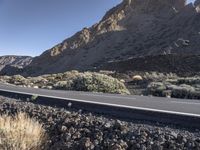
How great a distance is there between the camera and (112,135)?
25.6 feet

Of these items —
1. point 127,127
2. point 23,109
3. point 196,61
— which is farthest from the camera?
point 196,61

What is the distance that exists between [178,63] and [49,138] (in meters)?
46.1

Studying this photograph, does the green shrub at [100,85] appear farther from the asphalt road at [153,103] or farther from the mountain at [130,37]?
the mountain at [130,37]

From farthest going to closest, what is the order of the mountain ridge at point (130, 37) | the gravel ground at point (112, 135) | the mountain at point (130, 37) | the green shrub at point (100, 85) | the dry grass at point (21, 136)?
the mountain ridge at point (130, 37) → the mountain at point (130, 37) → the green shrub at point (100, 85) → the dry grass at point (21, 136) → the gravel ground at point (112, 135)

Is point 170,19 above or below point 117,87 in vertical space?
above

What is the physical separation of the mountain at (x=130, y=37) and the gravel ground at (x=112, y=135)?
6197cm

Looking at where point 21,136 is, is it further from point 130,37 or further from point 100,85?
point 130,37

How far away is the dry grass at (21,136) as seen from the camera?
7.88m

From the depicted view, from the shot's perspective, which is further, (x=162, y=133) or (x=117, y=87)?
(x=117, y=87)

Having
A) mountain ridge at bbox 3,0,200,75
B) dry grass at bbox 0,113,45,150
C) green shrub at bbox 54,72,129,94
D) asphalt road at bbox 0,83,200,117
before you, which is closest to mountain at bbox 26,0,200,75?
mountain ridge at bbox 3,0,200,75

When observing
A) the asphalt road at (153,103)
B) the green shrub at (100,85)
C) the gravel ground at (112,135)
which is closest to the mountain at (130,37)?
the green shrub at (100,85)

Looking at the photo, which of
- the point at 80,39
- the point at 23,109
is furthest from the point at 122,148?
the point at 80,39

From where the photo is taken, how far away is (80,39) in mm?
115875

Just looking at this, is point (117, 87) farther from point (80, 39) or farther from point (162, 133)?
point (80, 39)
